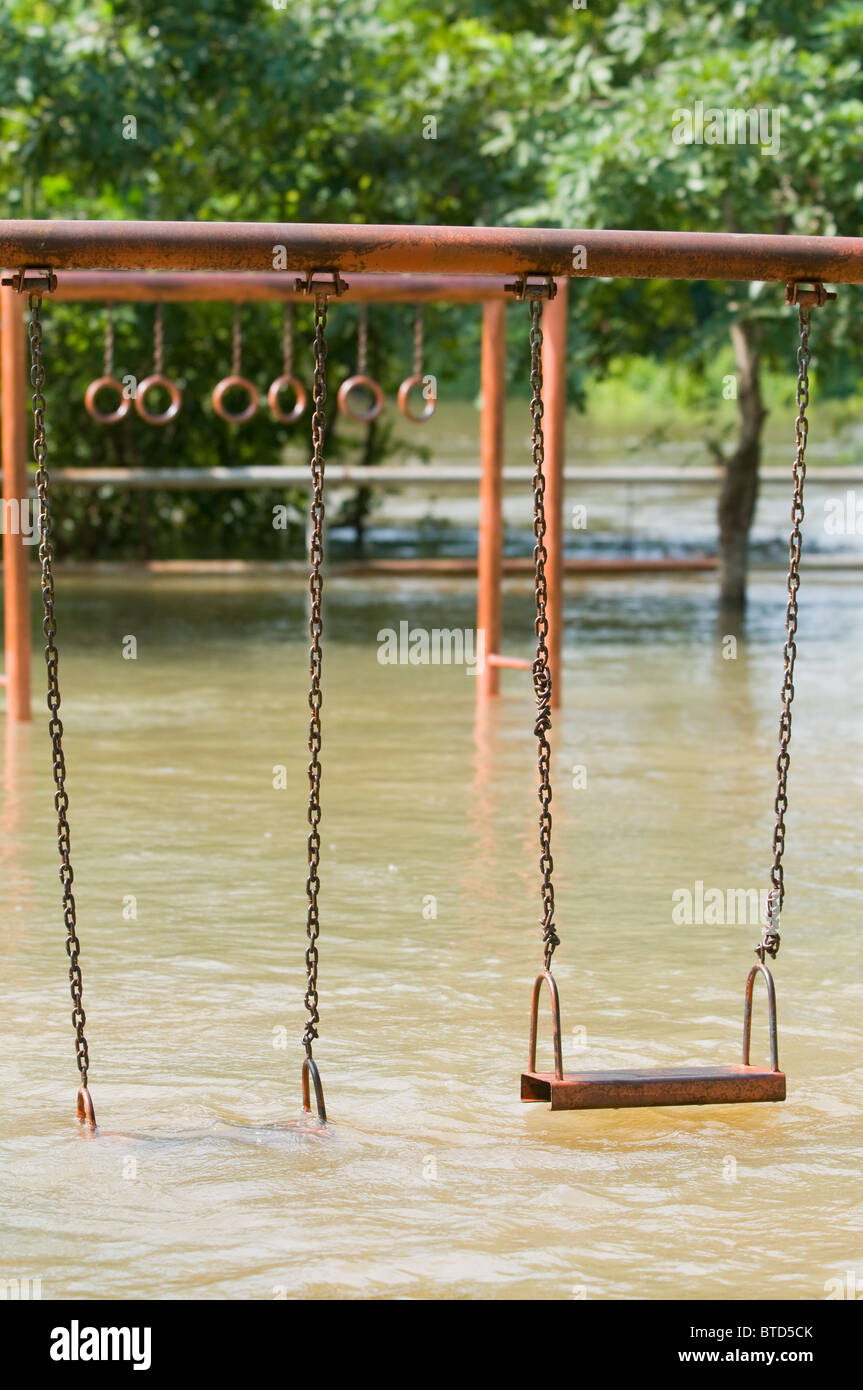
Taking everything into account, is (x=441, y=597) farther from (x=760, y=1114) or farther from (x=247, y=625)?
(x=760, y=1114)

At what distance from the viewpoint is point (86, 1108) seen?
4.30m

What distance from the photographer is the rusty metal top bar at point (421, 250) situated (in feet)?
13.9

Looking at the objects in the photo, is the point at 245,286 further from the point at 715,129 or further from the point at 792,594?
the point at 792,594

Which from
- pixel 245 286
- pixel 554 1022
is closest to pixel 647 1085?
pixel 554 1022

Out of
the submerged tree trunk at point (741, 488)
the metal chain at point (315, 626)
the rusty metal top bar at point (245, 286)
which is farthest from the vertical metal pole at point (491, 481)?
the metal chain at point (315, 626)

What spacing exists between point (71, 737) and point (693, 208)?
223 inches

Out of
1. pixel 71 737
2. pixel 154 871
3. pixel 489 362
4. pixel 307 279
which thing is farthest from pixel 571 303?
pixel 307 279

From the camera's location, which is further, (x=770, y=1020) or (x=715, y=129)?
(x=715, y=129)

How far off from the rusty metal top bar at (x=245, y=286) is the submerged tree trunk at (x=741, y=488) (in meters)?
4.21

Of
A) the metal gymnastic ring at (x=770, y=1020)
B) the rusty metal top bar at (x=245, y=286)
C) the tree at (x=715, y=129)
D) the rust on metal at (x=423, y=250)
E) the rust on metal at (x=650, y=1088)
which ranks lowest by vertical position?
the rust on metal at (x=650, y=1088)

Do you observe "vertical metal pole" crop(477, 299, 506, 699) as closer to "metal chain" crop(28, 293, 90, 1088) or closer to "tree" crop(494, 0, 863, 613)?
"tree" crop(494, 0, 863, 613)

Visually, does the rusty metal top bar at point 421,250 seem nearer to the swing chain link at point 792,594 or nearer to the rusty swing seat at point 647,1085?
the swing chain link at point 792,594

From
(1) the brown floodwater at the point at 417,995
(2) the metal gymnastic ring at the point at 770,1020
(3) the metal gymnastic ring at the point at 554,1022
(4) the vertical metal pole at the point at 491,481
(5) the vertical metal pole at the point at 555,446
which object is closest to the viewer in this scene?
(1) the brown floodwater at the point at 417,995

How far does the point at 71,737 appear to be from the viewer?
9.51 metres
